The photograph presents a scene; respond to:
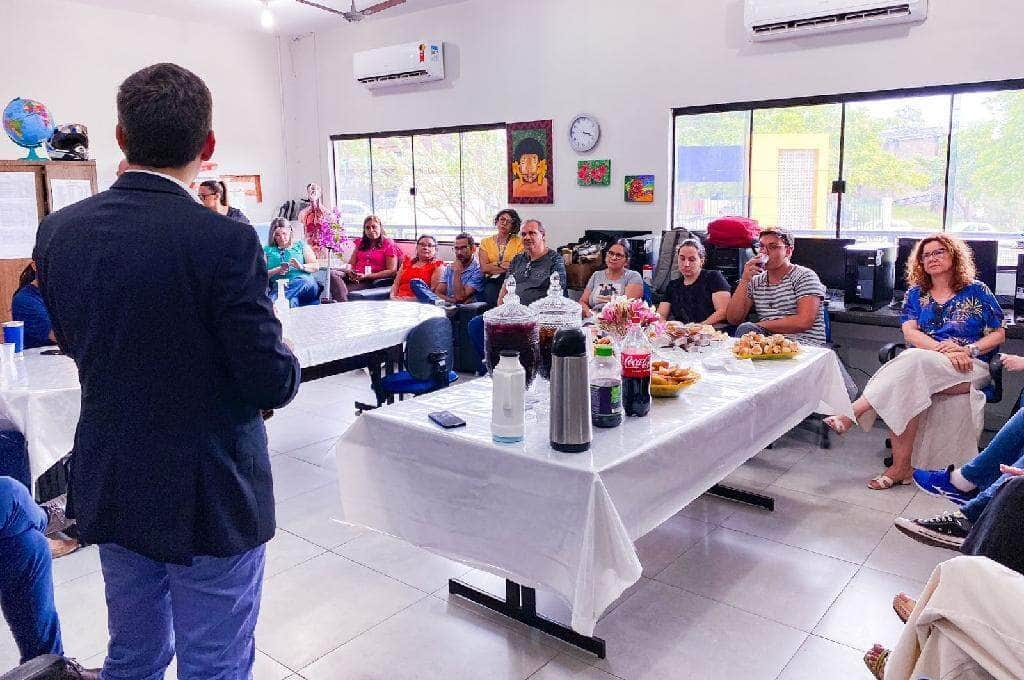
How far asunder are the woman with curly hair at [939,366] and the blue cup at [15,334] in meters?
3.88

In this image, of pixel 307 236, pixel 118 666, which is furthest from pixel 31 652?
pixel 307 236

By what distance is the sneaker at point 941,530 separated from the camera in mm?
2936

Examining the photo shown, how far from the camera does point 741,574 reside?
2928 millimetres

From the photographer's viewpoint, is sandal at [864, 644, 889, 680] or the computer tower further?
the computer tower

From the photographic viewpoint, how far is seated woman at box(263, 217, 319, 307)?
607 cm

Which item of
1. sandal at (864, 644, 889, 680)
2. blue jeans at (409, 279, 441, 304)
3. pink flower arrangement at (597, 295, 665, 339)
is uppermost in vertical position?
pink flower arrangement at (597, 295, 665, 339)

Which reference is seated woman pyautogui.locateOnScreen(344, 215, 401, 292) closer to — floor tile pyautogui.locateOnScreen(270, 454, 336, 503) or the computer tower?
floor tile pyautogui.locateOnScreen(270, 454, 336, 503)

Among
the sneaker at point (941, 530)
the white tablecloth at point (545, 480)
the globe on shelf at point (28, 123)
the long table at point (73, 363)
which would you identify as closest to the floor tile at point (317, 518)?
the long table at point (73, 363)

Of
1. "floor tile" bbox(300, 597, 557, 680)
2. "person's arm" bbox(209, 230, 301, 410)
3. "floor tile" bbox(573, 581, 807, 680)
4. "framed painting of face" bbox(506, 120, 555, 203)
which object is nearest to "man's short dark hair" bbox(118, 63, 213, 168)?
"person's arm" bbox(209, 230, 301, 410)

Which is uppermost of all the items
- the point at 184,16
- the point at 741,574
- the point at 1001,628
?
the point at 184,16

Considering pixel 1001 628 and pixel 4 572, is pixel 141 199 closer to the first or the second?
pixel 4 572

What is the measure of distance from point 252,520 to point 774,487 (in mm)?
2950

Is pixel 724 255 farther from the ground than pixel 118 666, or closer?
farther from the ground

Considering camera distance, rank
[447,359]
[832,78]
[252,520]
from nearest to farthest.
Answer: [252,520] → [447,359] → [832,78]
